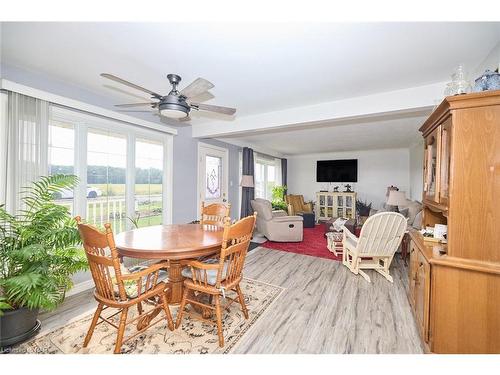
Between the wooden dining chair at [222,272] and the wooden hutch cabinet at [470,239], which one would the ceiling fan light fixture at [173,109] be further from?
the wooden hutch cabinet at [470,239]

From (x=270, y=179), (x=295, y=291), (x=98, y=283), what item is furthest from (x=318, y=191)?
(x=98, y=283)

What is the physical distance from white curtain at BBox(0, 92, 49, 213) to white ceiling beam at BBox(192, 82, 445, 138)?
2.24m

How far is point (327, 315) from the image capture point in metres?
2.04

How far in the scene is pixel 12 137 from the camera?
197cm

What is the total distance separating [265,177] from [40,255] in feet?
18.5

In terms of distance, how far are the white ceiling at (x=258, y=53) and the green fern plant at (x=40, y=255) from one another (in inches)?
42.8

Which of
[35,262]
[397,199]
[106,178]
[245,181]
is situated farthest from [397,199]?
[35,262]

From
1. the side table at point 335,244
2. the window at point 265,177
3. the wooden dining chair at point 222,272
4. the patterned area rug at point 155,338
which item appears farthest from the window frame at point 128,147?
the window at point 265,177

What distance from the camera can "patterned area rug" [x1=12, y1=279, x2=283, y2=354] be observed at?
1.60m

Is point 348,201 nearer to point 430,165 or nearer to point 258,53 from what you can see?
point 430,165

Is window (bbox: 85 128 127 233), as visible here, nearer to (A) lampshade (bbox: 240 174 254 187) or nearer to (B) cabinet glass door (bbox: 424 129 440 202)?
(A) lampshade (bbox: 240 174 254 187)

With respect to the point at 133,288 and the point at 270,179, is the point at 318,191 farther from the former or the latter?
the point at 133,288

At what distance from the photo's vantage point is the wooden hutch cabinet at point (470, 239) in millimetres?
1268

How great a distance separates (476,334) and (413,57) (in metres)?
2.02
